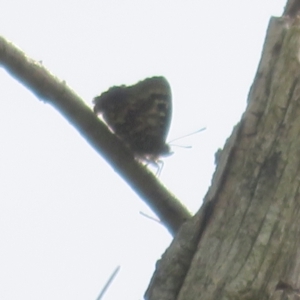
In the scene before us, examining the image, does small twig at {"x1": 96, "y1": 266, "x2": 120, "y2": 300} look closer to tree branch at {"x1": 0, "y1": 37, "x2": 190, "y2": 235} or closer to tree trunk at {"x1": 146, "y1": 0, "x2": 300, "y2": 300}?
tree trunk at {"x1": 146, "y1": 0, "x2": 300, "y2": 300}

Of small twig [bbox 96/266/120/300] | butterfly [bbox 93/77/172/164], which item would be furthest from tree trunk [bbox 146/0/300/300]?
butterfly [bbox 93/77/172/164]

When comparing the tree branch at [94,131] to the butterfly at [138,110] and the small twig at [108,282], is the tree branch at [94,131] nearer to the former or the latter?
the butterfly at [138,110]

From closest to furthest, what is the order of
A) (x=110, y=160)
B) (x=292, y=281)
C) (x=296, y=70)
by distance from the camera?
(x=292, y=281)
(x=296, y=70)
(x=110, y=160)

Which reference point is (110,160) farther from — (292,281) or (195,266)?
(292,281)

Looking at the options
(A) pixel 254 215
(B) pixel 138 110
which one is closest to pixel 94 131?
(B) pixel 138 110

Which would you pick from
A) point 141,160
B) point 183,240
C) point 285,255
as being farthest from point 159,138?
point 285,255

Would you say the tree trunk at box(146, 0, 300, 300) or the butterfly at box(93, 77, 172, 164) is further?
the butterfly at box(93, 77, 172, 164)

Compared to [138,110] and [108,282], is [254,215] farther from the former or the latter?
[138,110]
